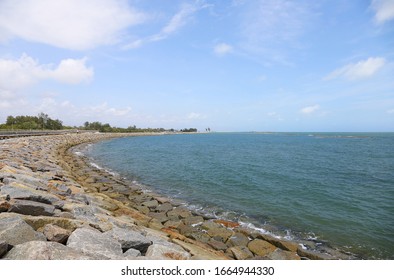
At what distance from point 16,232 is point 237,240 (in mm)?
7041

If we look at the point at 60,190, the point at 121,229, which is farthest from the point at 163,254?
the point at 60,190

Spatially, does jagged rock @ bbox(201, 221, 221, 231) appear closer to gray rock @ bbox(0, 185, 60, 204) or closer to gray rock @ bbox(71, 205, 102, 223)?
gray rock @ bbox(71, 205, 102, 223)

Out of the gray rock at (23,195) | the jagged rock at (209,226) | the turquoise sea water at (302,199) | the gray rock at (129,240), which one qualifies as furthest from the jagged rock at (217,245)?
the gray rock at (23,195)

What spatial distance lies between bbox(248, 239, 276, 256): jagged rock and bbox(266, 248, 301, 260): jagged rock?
199 mm

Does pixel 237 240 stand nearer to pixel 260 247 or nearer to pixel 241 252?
pixel 260 247

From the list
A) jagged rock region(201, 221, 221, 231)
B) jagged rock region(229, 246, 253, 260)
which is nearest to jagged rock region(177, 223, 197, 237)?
jagged rock region(201, 221, 221, 231)

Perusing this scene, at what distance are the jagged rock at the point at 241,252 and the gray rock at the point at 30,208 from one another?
556 cm

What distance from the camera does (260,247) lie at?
8.53 m

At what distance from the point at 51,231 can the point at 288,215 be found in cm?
1059
